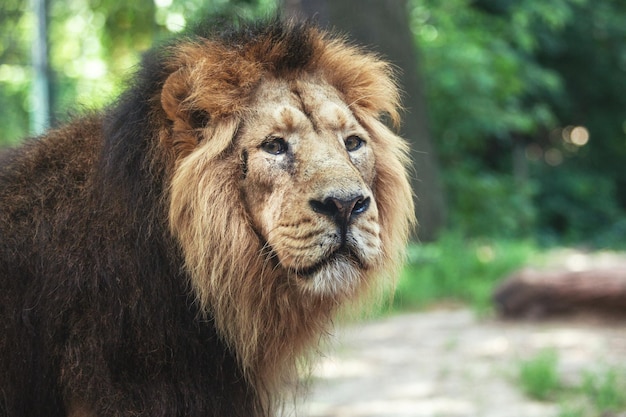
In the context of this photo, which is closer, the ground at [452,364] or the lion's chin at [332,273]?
the lion's chin at [332,273]

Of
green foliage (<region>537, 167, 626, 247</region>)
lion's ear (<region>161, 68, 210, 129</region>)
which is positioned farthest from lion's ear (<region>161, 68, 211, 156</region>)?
green foliage (<region>537, 167, 626, 247</region>)

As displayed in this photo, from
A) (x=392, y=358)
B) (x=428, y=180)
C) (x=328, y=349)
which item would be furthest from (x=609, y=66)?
(x=328, y=349)

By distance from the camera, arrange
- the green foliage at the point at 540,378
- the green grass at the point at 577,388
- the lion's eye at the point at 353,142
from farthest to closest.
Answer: the green foliage at the point at 540,378 < the green grass at the point at 577,388 < the lion's eye at the point at 353,142

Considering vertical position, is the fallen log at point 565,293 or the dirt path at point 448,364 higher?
the fallen log at point 565,293

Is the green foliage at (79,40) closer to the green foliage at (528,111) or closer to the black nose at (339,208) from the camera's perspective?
the green foliage at (528,111)

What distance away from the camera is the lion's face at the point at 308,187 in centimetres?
273

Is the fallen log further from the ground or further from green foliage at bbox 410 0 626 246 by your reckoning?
green foliage at bbox 410 0 626 246

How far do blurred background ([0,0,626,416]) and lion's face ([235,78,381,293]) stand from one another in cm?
70

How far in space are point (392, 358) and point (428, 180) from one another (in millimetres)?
4965

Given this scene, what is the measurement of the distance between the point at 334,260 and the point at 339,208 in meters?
0.18

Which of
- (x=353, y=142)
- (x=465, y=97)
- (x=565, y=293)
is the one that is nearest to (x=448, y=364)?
(x=565, y=293)

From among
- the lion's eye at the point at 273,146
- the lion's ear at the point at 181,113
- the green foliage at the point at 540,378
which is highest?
the lion's ear at the point at 181,113

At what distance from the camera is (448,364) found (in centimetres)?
601

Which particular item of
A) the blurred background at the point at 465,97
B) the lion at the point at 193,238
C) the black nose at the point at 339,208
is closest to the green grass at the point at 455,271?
the blurred background at the point at 465,97
